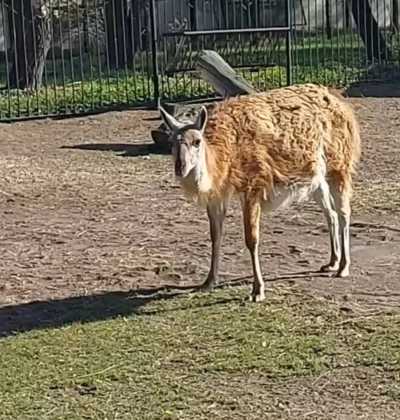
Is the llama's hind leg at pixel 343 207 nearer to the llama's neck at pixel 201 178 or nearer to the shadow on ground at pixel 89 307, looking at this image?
the shadow on ground at pixel 89 307

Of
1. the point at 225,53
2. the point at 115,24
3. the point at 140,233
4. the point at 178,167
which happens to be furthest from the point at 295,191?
the point at 115,24

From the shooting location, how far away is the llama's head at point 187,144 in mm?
7082

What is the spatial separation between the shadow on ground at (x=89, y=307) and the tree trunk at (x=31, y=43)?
37.2 feet

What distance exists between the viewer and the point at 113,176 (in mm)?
12312

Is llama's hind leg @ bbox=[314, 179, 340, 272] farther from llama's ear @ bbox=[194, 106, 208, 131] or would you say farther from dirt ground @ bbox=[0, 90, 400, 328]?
llama's ear @ bbox=[194, 106, 208, 131]

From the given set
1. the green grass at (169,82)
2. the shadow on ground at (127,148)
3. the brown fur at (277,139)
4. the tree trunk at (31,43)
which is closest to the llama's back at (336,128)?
the brown fur at (277,139)

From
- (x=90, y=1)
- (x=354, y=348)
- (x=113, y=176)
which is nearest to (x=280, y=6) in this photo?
(x=90, y=1)

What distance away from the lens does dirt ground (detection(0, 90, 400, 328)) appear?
805 centimetres

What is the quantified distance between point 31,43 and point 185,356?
44.9 feet

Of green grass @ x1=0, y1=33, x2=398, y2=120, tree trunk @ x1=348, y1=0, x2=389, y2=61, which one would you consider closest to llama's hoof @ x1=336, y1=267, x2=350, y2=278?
green grass @ x1=0, y1=33, x2=398, y2=120

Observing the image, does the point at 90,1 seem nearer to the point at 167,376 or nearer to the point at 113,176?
the point at 113,176

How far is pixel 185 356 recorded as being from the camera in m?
6.48

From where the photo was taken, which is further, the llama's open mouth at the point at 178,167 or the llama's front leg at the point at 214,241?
the llama's front leg at the point at 214,241

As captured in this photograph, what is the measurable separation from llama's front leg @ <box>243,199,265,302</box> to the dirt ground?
0.37 meters
